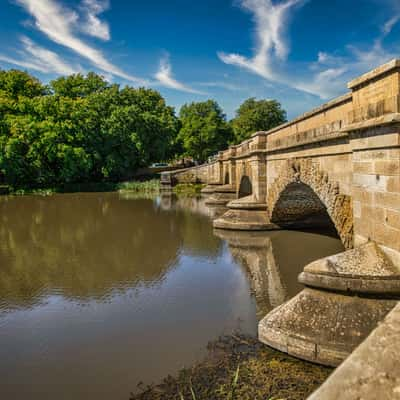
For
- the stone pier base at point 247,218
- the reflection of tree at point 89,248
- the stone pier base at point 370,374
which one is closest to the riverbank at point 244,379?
the stone pier base at point 370,374

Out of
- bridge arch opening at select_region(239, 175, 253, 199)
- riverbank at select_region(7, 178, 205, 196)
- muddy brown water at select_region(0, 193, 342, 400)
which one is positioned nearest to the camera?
muddy brown water at select_region(0, 193, 342, 400)

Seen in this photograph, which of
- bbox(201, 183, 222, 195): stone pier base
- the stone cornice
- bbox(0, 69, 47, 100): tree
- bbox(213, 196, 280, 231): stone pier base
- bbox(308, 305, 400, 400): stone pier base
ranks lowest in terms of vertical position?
bbox(213, 196, 280, 231): stone pier base

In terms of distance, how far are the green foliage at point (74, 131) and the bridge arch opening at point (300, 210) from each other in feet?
82.2

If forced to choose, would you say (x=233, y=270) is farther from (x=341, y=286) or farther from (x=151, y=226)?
(x=151, y=226)

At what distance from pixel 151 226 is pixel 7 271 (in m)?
7.04

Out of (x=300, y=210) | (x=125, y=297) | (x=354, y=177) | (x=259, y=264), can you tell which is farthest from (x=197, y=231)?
(x=354, y=177)

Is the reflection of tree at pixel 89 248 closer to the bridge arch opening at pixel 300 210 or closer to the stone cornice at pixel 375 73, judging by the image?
the bridge arch opening at pixel 300 210

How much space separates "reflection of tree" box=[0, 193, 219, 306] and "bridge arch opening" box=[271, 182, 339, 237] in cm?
266

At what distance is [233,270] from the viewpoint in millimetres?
9883

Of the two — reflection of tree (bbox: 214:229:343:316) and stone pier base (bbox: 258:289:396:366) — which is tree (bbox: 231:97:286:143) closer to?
reflection of tree (bbox: 214:229:343:316)

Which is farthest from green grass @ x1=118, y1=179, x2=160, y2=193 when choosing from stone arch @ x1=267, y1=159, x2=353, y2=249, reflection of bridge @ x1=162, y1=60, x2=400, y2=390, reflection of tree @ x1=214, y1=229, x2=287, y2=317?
reflection of bridge @ x1=162, y1=60, x2=400, y2=390

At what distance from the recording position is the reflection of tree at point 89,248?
9156 mm

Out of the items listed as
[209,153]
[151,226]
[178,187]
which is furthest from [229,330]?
[209,153]

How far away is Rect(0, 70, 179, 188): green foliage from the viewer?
34.2 meters
